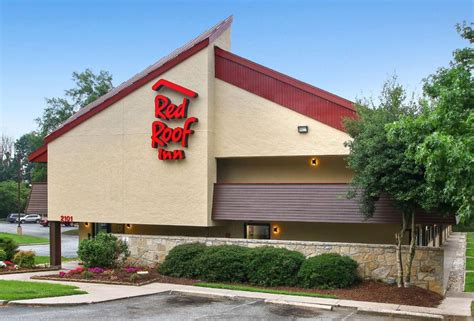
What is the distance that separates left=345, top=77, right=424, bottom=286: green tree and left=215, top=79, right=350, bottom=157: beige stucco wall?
3.13 m

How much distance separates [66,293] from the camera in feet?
53.0

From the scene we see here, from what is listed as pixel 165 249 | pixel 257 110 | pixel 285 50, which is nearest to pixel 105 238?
pixel 165 249

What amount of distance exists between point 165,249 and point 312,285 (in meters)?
6.73

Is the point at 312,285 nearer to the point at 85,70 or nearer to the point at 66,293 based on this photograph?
the point at 66,293

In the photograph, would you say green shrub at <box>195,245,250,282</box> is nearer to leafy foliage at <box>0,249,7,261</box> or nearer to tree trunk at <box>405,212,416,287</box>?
tree trunk at <box>405,212,416,287</box>

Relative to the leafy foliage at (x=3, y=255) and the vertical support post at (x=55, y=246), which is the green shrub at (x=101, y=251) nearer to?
the vertical support post at (x=55, y=246)

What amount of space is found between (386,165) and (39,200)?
18.4m

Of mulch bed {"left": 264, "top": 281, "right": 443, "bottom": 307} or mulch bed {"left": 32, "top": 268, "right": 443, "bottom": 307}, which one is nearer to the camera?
mulch bed {"left": 264, "top": 281, "right": 443, "bottom": 307}

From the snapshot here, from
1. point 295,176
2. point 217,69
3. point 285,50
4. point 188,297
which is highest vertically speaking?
point 285,50

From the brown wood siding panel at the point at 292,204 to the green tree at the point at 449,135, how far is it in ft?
15.6

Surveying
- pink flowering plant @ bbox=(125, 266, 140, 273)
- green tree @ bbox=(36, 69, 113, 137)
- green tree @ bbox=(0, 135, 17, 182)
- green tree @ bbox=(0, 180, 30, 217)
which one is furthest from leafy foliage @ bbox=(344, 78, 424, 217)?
green tree @ bbox=(0, 135, 17, 182)

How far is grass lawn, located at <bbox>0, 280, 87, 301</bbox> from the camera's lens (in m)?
15.1

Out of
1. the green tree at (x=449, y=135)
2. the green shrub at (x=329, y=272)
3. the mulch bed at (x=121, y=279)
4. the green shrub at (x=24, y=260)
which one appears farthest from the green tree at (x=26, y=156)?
the green tree at (x=449, y=135)

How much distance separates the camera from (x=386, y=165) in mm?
15320
